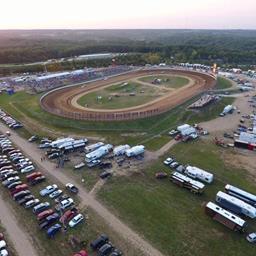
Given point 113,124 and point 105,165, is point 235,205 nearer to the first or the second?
point 105,165

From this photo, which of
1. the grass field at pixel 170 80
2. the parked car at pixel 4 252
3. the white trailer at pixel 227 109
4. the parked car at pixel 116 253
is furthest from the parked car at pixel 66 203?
the grass field at pixel 170 80

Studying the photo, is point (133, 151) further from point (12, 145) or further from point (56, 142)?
point (12, 145)

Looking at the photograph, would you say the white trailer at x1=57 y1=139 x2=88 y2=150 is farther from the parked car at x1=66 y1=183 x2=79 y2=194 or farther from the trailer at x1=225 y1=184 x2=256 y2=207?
the trailer at x1=225 y1=184 x2=256 y2=207

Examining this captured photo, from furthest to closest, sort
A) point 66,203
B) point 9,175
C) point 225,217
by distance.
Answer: point 9,175 < point 66,203 < point 225,217

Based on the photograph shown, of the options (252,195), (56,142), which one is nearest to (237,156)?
(252,195)

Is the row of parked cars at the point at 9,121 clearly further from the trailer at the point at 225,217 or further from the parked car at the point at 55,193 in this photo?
the trailer at the point at 225,217

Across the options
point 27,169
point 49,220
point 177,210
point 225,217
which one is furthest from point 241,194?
point 27,169
